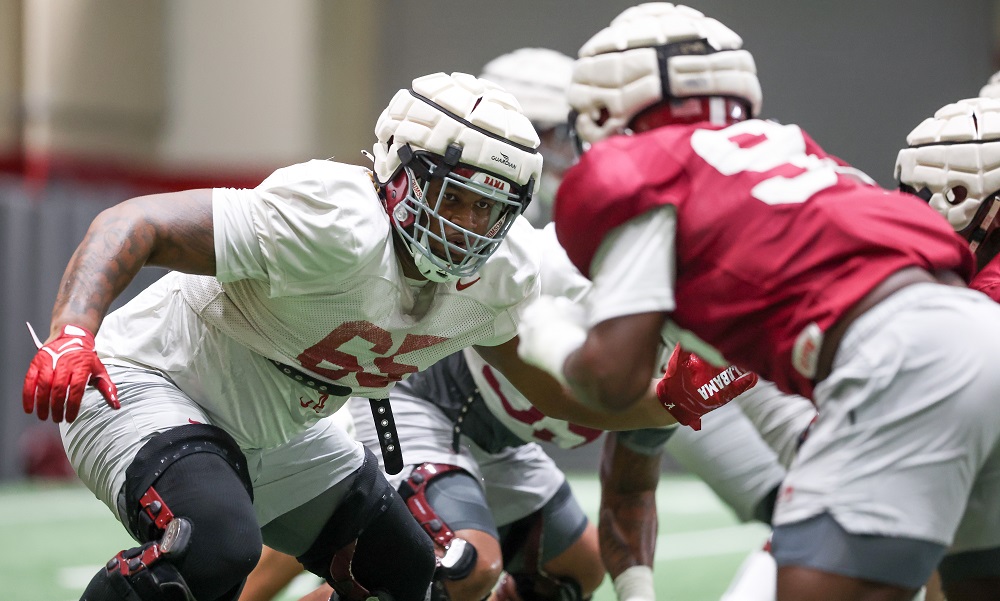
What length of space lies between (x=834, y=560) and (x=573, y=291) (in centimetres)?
178

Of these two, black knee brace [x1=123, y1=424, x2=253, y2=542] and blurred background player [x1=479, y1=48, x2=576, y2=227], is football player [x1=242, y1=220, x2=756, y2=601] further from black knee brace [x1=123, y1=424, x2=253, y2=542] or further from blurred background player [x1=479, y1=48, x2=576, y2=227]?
blurred background player [x1=479, y1=48, x2=576, y2=227]

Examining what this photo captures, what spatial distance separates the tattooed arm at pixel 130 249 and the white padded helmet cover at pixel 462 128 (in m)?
0.47

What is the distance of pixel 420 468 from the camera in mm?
3734

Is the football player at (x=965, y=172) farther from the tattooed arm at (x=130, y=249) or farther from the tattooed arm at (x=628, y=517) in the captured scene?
the tattooed arm at (x=130, y=249)

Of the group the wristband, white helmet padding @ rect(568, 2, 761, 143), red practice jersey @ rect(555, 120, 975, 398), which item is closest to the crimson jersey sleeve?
red practice jersey @ rect(555, 120, 975, 398)

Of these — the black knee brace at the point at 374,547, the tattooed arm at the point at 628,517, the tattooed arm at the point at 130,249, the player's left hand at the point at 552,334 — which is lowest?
the tattooed arm at the point at 628,517

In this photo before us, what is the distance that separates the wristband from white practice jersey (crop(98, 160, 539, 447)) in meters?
1.06

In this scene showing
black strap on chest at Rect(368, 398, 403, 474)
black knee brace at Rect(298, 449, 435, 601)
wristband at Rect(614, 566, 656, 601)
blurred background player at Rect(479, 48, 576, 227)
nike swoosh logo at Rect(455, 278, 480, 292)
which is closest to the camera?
nike swoosh logo at Rect(455, 278, 480, 292)

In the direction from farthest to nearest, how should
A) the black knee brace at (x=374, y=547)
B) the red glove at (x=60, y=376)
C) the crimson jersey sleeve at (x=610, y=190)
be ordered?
the black knee brace at (x=374, y=547)
the red glove at (x=60, y=376)
the crimson jersey sleeve at (x=610, y=190)

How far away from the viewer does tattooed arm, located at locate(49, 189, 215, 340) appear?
260 centimetres

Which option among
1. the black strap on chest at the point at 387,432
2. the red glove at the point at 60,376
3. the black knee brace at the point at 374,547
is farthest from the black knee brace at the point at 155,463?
the black strap on chest at the point at 387,432

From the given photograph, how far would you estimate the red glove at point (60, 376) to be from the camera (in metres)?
2.40

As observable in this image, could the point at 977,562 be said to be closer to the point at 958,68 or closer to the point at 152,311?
the point at 152,311

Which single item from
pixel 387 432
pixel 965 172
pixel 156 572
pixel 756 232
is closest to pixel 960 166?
pixel 965 172
